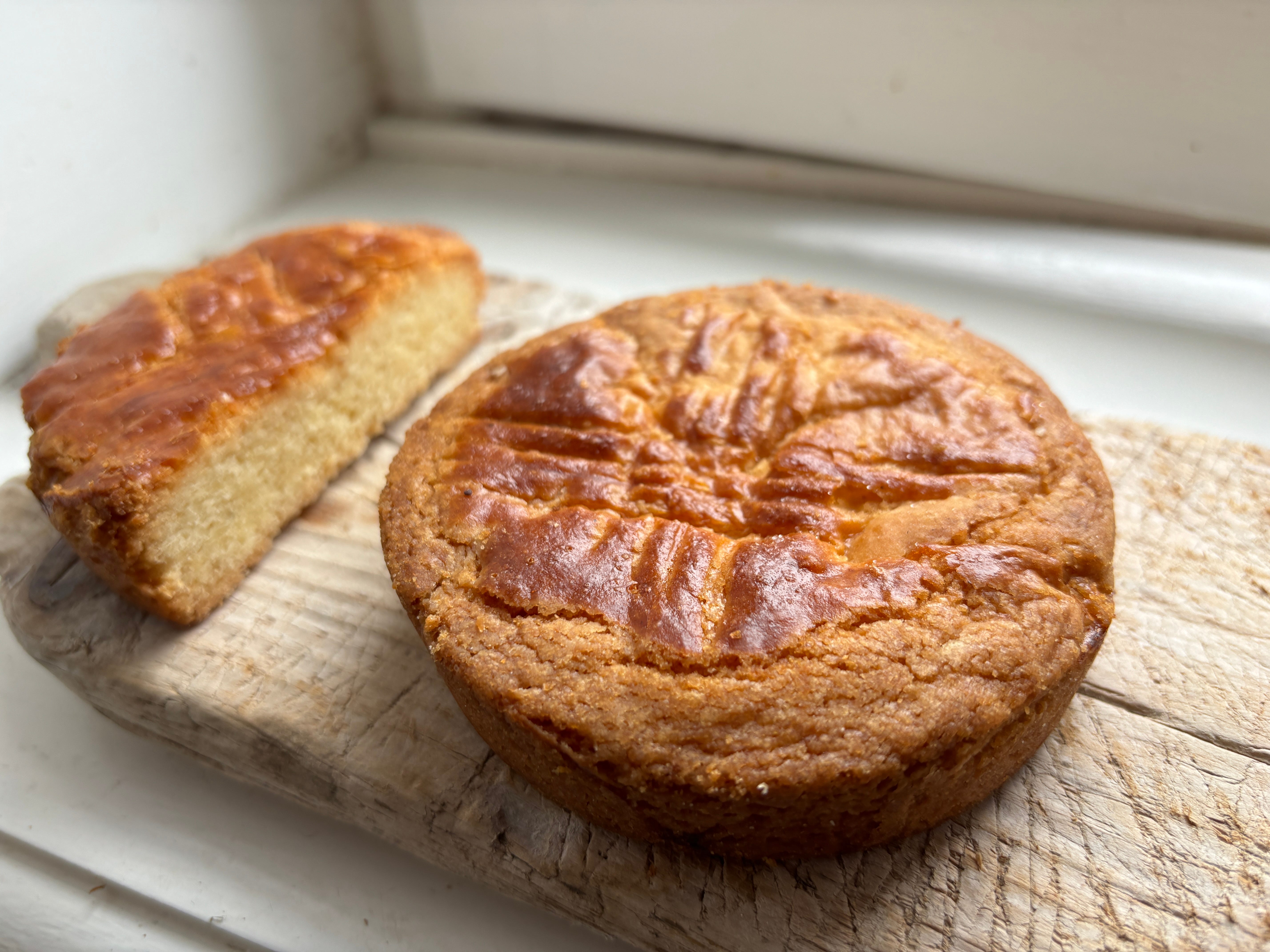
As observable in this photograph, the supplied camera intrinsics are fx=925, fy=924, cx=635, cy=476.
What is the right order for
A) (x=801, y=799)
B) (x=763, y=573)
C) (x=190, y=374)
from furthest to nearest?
1. (x=190, y=374)
2. (x=763, y=573)
3. (x=801, y=799)

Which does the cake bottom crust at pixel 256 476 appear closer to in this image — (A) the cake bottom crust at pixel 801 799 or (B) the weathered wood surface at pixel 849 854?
(B) the weathered wood surface at pixel 849 854

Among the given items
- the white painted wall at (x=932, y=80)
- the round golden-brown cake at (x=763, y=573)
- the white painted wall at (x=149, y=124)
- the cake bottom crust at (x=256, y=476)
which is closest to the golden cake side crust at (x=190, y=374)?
the cake bottom crust at (x=256, y=476)

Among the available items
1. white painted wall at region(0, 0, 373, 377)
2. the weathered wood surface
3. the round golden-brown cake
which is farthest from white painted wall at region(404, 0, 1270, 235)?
the round golden-brown cake

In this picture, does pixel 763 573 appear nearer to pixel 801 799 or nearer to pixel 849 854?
pixel 801 799

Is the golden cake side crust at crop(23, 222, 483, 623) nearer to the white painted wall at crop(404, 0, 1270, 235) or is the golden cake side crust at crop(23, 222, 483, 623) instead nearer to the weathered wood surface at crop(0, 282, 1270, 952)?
the weathered wood surface at crop(0, 282, 1270, 952)

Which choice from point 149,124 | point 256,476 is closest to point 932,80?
point 256,476
